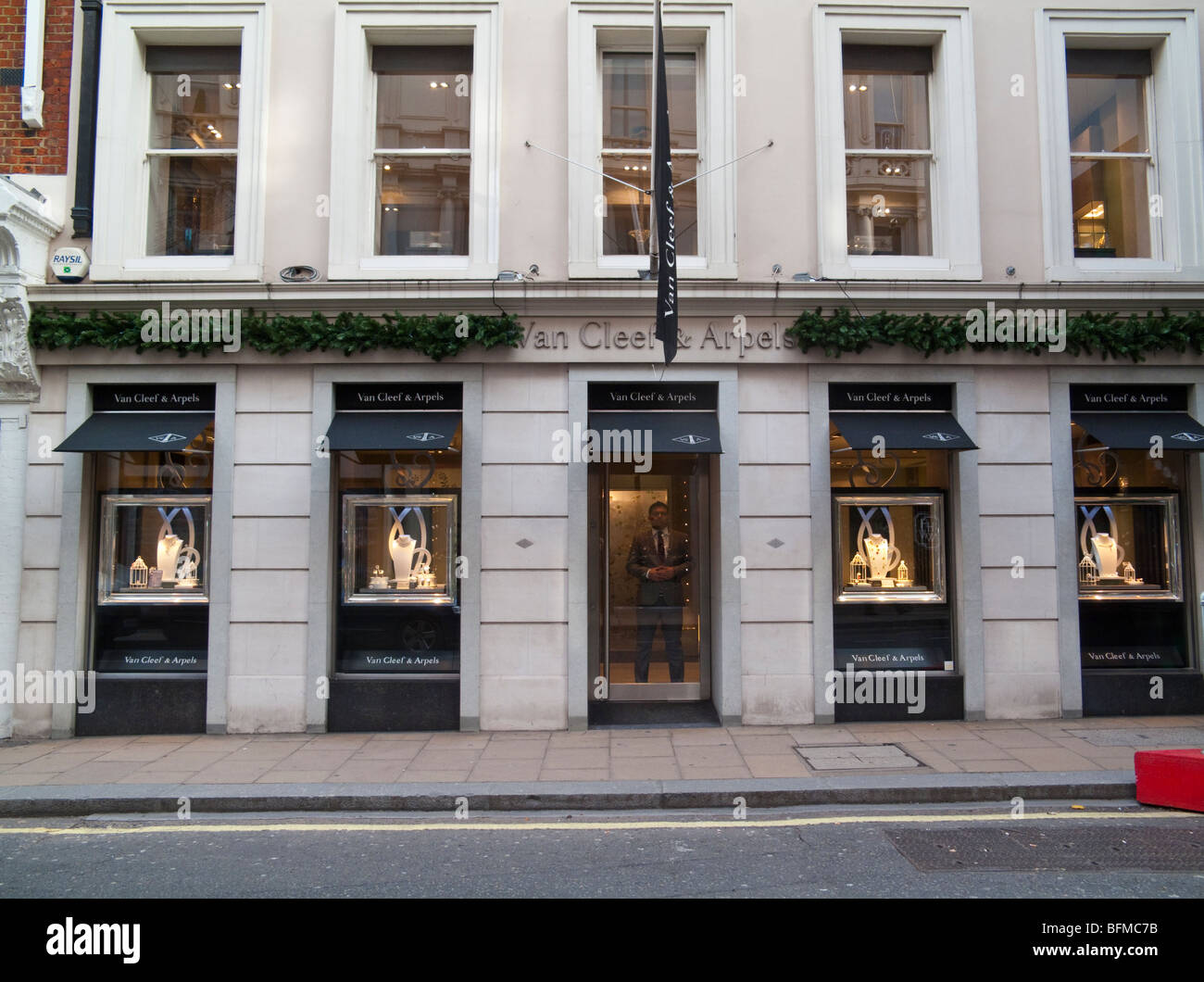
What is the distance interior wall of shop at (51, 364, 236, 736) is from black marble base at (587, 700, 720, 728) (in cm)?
434

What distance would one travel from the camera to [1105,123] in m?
9.70

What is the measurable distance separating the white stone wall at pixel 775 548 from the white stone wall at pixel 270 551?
16.6 ft

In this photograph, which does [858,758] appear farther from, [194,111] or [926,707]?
[194,111]

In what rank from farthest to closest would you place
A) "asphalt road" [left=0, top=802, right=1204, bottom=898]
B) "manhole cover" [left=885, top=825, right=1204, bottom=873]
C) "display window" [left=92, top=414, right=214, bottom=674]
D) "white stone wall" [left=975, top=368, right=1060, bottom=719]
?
"display window" [left=92, top=414, right=214, bottom=674] < "white stone wall" [left=975, top=368, right=1060, bottom=719] < "manhole cover" [left=885, top=825, right=1204, bottom=873] < "asphalt road" [left=0, top=802, right=1204, bottom=898]

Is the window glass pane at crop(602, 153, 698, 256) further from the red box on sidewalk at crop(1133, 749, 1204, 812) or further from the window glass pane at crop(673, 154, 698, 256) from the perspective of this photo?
the red box on sidewalk at crop(1133, 749, 1204, 812)

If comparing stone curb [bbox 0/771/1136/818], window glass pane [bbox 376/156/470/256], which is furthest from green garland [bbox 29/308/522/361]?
stone curb [bbox 0/771/1136/818]

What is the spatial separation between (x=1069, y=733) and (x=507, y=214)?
8.55 m

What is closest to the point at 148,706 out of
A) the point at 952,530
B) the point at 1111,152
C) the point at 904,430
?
the point at 904,430

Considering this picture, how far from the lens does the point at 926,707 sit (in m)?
8.79

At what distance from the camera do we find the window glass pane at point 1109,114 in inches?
379

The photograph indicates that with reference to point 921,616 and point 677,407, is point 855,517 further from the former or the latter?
point 677,407

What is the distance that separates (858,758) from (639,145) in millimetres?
7487

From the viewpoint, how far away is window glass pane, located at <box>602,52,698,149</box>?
31.0 ft

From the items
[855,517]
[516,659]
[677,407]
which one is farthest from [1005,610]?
[516,659]
